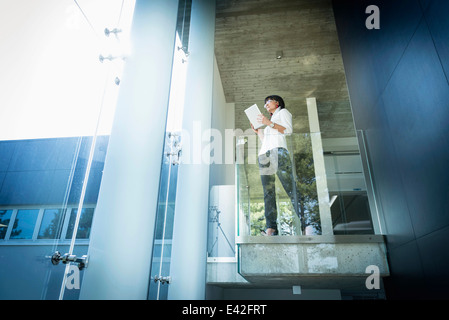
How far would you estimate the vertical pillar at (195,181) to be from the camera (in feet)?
9.51

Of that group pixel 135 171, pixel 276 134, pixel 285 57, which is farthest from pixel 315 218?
pixel 285 57

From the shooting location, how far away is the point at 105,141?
1.84 m

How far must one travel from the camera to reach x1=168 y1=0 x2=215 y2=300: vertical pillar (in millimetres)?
2898

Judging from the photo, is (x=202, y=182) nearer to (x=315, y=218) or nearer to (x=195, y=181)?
(x=195, y=181)

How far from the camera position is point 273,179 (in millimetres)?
3318

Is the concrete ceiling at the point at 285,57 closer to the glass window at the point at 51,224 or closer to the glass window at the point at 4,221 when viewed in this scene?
the glass window at the point at 51,224

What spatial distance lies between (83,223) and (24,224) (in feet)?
1.30

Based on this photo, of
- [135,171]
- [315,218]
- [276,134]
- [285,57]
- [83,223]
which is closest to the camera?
[83,223]

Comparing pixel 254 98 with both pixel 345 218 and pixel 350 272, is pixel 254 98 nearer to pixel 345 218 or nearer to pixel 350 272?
pixel 345 218

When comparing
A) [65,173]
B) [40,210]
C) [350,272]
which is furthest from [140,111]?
[350,272]

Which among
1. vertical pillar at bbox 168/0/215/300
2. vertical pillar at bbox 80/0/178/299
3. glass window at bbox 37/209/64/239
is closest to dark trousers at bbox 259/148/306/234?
vertical pillar at bbox 168/0/215/300

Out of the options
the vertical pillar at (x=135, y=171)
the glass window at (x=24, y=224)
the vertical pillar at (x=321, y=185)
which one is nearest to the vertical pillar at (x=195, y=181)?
the vertical pillar at (x=135, y=171)

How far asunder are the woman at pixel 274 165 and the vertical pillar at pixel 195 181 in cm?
75

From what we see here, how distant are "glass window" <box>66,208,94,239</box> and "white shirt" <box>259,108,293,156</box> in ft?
7.39
